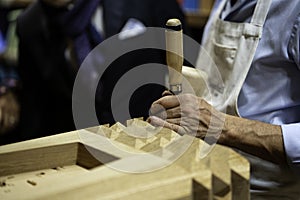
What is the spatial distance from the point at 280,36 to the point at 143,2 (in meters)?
1.00

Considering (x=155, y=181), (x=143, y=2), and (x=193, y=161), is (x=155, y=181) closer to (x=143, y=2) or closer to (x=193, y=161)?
(x=193, y=161)

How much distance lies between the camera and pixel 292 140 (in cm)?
95

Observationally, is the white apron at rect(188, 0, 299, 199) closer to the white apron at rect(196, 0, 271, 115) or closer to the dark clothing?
the white apron at rect(196, 0, 271, 115)

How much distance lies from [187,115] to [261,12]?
0.88ft

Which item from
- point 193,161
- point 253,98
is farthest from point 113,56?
point 193,161

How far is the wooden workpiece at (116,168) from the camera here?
65cm

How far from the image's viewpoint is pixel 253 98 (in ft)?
3.49

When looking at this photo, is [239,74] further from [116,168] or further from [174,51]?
[116,168]

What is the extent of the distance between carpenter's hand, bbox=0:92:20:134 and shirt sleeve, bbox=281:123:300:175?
54.5 inches

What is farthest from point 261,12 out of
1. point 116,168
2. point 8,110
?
point 8,110

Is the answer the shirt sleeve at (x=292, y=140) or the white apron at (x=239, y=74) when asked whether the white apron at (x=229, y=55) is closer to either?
the white apron at (x=239, y=74)

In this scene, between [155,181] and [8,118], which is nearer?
[155,181]

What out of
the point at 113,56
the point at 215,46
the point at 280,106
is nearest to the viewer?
the point at 280,106

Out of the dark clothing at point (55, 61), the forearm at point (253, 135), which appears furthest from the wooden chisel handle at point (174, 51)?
the dark clothing at point (55, 61)
